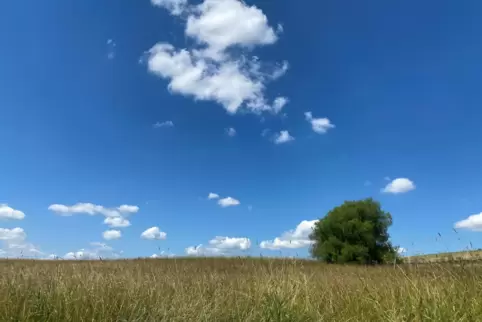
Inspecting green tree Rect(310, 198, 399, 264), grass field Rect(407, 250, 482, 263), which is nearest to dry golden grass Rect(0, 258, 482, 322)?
grass field Rect(407, 250, 482, 263)

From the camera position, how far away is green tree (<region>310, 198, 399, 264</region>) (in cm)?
3453

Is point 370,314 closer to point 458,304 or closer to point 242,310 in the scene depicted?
point 458,304

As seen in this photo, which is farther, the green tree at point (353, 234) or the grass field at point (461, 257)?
the green tree at point (353, 234)

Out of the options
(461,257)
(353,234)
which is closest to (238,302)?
(461,257)

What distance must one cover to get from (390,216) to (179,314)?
36569mm

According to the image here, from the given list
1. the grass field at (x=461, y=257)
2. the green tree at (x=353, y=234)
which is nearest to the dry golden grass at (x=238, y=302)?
the grass field at (x=461, y=257)

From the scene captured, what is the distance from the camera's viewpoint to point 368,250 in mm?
35125

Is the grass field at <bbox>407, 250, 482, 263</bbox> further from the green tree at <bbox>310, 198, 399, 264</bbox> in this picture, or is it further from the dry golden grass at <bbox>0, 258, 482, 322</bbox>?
the green tree at <bbox>310, 198, 399, 264</bbox>

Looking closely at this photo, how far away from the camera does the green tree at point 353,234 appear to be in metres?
34.5

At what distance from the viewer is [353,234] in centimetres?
3597

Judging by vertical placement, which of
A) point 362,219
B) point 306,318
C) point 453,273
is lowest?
point 306,318

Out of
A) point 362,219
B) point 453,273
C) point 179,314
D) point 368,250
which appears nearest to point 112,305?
point 179,314

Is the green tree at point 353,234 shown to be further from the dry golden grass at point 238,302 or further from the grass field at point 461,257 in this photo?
the dry golden grass at point 238,302

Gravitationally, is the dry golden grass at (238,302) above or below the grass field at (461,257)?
below
